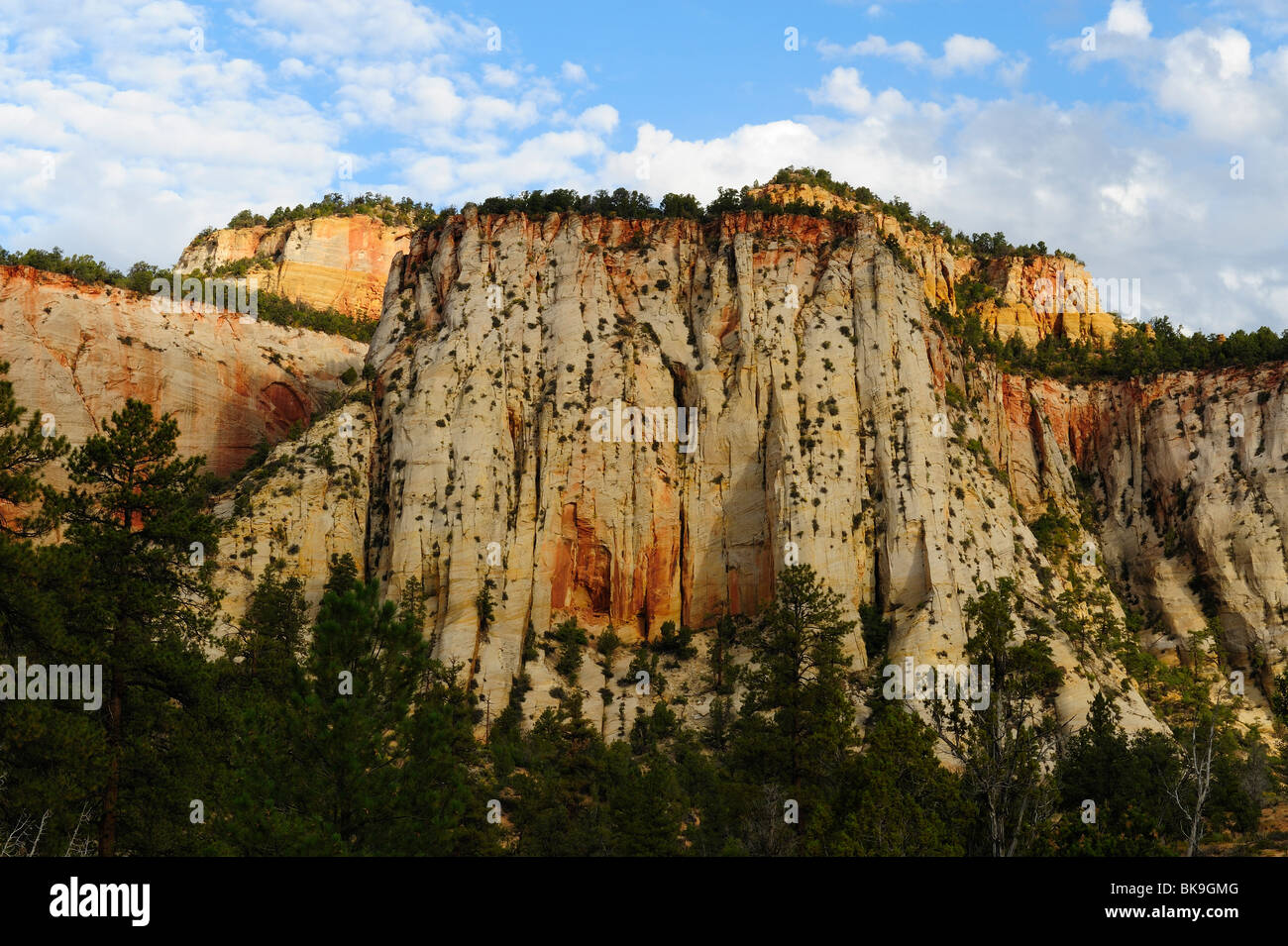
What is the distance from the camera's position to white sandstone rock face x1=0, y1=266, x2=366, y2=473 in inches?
2773

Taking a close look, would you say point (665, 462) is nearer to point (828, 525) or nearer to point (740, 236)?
point (828, 525)

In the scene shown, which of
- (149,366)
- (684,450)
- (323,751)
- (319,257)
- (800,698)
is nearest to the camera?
(323,751)

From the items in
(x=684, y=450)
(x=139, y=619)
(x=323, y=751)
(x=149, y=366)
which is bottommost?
(x=323, y=751)

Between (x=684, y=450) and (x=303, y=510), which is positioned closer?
(x=303, y=510)

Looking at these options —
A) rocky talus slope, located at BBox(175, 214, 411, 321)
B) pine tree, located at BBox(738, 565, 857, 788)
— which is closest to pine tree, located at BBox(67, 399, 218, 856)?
pine tree, located at BBox(738, 565, 857, 788)

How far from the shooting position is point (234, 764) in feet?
97.7

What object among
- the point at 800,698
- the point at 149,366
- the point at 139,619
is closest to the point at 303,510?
the point at 149,366

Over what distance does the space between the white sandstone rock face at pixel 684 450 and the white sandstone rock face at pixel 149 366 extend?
35.9 ft

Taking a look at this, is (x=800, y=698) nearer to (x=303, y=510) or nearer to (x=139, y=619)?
(x=139, y=619)

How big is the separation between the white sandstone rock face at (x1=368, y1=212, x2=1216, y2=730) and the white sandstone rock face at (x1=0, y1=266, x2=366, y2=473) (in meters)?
10.9

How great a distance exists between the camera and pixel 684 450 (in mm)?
68688

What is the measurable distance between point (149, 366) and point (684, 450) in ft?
115
